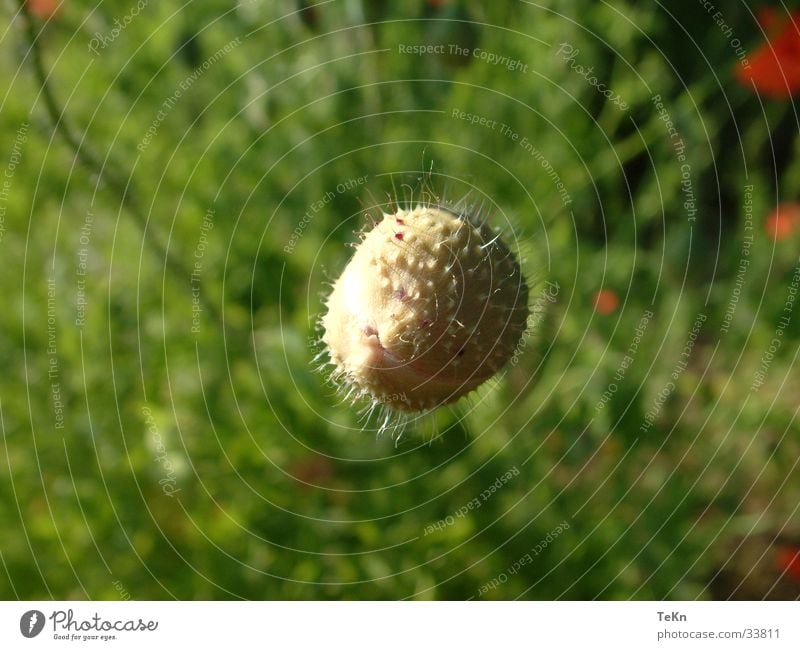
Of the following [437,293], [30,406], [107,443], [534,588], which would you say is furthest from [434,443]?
[437,293]

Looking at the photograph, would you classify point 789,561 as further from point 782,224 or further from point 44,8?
point 44,8

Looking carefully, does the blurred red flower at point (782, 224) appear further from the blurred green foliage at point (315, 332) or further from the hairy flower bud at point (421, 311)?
the hairy flower bud at point (421, 311)

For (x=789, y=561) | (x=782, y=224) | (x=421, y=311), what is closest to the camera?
(x=421, y=311)

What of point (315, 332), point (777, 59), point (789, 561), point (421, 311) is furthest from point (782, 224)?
point (421, 311)

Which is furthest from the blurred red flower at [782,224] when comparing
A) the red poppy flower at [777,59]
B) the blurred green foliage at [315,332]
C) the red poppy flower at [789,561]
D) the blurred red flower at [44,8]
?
the blurred red flower at [44,8]

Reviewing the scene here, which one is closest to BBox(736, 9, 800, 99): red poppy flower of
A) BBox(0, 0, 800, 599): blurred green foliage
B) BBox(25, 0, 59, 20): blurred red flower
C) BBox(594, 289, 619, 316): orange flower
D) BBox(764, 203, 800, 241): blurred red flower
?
BBox(0, 0, 800, 599): blurred green foliage

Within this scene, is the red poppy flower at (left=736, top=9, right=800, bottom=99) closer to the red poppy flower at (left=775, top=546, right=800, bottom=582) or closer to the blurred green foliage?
the blurred green foliage

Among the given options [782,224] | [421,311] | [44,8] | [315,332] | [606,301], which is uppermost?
[44,8]

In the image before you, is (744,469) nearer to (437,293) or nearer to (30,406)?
(437,293)
